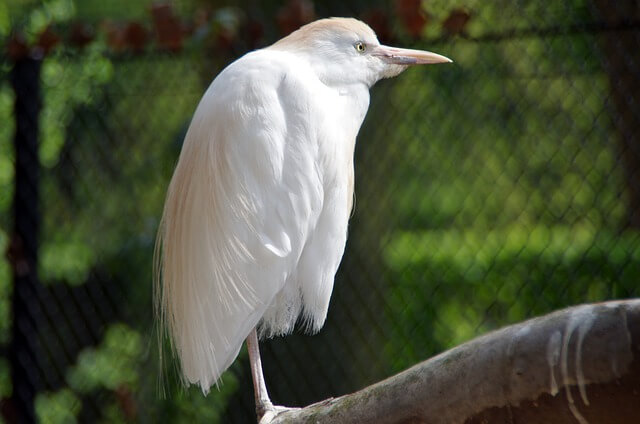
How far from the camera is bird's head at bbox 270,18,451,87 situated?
5.06 feet

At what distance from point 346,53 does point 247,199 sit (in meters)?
0.32

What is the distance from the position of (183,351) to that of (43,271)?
107cm

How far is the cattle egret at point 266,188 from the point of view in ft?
4.84

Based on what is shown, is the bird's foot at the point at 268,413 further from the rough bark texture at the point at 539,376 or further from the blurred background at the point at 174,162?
the blurred background at the point at 174,162

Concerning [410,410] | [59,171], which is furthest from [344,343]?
[410,410]

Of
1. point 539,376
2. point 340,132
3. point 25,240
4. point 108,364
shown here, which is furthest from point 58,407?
point 539,376

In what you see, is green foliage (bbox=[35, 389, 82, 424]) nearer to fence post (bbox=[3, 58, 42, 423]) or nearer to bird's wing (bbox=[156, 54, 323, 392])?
fence post (bbox=[3, 58, 42, 423])

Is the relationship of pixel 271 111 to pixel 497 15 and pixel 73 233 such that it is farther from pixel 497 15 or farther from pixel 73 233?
pixel 73 233

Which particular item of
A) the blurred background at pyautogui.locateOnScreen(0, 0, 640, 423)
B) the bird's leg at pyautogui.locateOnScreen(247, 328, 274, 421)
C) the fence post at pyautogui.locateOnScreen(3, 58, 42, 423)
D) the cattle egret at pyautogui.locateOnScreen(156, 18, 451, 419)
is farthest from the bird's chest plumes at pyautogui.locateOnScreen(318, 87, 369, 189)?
the fence post at pyautogui.locateOnScreen(3, 58, 42, 423)

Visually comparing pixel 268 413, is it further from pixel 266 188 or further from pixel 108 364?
pixel 108 364

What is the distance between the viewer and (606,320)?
76 centimetres

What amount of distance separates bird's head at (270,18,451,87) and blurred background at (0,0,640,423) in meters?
0.44

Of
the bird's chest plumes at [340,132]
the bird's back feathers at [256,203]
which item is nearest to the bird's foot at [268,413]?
the bird's back feathers at [256,203]

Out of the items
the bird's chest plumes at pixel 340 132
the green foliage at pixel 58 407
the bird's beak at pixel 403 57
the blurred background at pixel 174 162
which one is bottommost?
the green foliage at pixel 58 407
